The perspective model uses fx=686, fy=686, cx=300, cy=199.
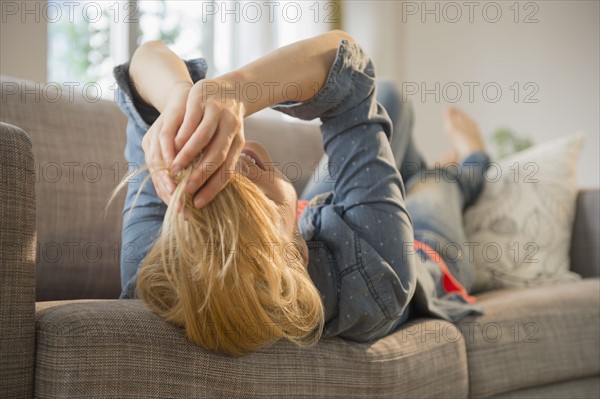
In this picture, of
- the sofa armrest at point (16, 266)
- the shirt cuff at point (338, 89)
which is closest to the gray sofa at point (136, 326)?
the sofa armrest at point (16, 266)

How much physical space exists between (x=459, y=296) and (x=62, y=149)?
841mm

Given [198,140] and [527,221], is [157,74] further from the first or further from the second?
[527,221]

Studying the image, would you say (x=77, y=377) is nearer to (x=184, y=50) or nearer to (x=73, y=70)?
(x=73, y=70)

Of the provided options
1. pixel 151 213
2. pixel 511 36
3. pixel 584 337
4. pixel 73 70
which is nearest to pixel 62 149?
pixel 151 213

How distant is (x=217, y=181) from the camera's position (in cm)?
72

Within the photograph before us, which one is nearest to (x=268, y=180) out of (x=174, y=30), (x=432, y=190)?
(x=432, y=190)

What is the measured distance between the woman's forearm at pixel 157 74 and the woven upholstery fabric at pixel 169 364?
275 millimetres

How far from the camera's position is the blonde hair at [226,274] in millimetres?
732

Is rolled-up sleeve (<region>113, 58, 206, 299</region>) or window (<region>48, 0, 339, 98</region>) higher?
window (<region>48, 0, 339, 98</region>)

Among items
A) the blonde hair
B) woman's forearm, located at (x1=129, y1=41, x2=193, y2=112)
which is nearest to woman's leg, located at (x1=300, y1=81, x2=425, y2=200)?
woman's forearm, located at (x1=129, y1=41, x2=193, y2=112)

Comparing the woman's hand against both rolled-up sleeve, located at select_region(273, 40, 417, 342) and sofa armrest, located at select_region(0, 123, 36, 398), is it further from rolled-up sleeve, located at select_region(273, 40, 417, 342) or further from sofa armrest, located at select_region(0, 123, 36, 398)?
rolled-up sleeve, located at select_region(273, 40, 417, 342)

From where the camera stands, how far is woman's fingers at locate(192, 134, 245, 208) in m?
0.72

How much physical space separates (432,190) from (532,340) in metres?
0.54

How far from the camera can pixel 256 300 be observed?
77 cm
